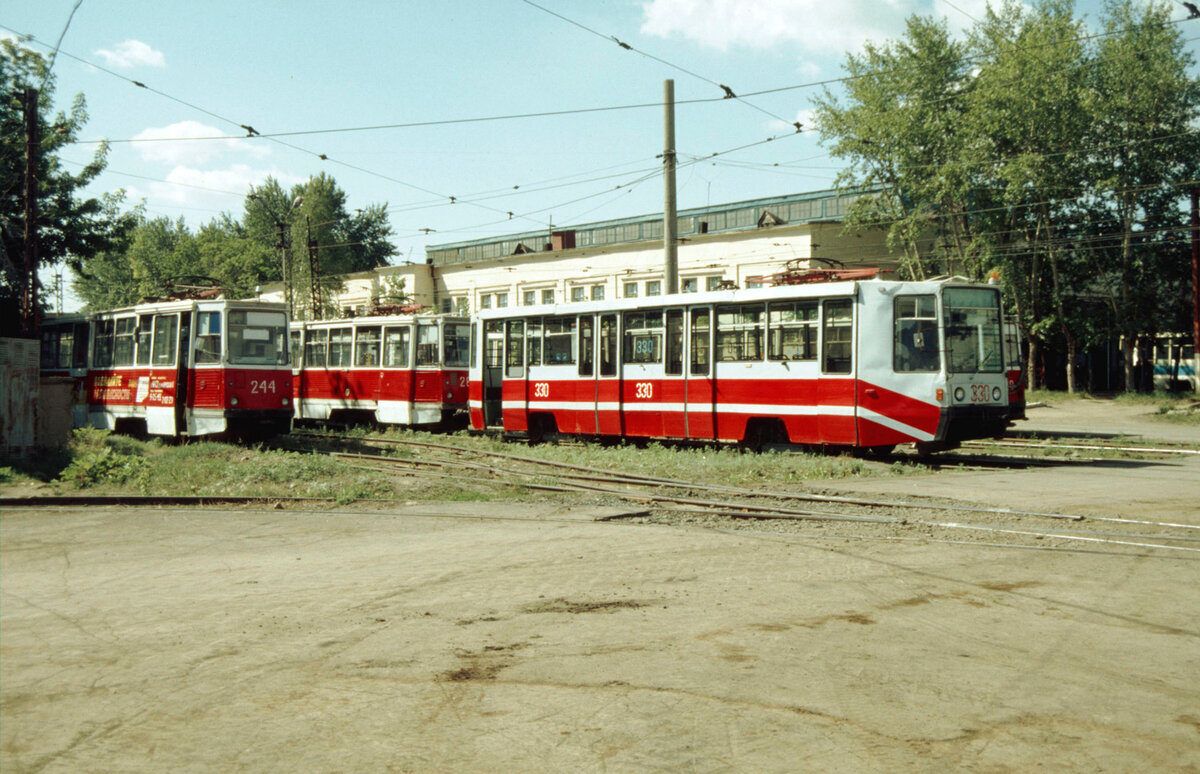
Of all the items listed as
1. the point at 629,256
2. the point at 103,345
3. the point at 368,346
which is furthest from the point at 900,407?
the point at 629,256

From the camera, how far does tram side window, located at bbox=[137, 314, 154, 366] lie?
71.2 feet

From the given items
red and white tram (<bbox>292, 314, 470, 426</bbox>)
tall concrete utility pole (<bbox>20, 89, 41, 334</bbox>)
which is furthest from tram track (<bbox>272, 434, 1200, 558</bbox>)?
tall concrete utility pole (<bbox>20, 89, 41, 334</bbox>)

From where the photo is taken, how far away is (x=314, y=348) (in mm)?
28234

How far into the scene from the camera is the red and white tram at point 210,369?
20109mm

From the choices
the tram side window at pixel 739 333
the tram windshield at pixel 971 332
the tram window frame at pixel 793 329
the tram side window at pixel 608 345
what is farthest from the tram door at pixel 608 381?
the tram windshield at pixel 971 332

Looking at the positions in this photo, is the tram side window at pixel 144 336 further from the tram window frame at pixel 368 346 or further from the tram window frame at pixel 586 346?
the tram window frame at pixel 586 346

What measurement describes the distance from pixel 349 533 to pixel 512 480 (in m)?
A: 4.52

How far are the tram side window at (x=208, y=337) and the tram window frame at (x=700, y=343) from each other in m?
9.20

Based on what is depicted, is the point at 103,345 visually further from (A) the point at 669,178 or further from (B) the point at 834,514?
(B) the point at 834,514

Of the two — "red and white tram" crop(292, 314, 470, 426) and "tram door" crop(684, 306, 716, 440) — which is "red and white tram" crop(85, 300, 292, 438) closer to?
"red and white tram" crop(292, 314, 470, 426)

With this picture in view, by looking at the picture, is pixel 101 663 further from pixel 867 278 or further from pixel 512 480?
pixel 867 278

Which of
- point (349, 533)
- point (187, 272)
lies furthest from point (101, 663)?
point (187, 272)

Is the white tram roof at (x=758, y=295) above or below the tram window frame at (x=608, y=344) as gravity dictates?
above

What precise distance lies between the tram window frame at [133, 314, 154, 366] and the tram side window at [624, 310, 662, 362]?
10101 mm
